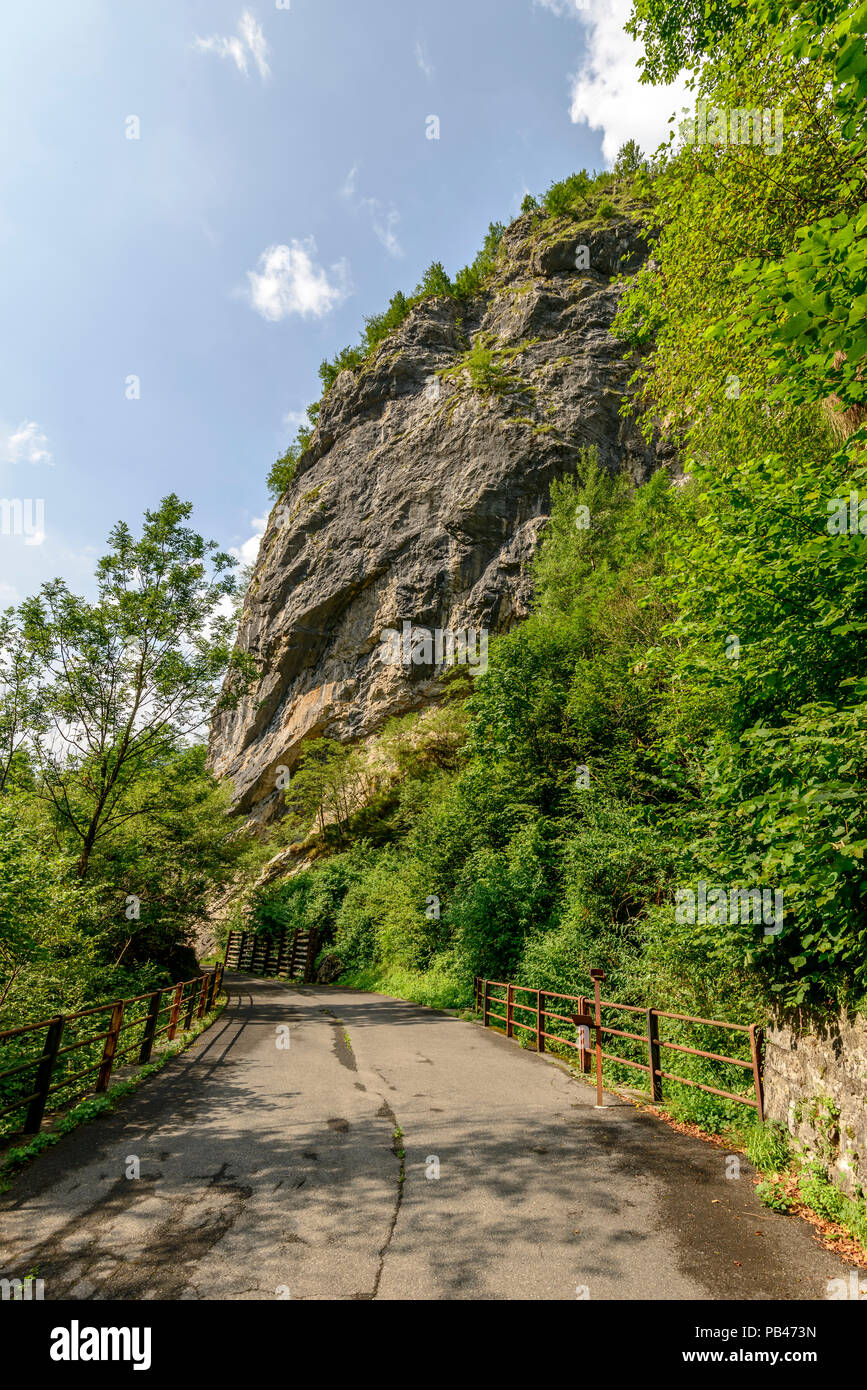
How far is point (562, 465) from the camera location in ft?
110

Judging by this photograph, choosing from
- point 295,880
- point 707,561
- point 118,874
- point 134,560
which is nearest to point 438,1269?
point 707,561

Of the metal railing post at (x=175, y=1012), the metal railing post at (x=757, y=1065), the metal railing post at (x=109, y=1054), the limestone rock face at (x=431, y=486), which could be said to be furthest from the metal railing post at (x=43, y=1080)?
the limestone rock face at (x=431, y=486)

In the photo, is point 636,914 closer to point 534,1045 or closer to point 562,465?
point 534,1045

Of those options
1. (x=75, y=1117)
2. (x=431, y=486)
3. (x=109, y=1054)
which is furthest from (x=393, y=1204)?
(x=431, y=486)

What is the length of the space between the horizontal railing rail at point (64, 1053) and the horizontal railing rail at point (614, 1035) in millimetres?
6081

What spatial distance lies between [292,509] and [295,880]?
2833cm

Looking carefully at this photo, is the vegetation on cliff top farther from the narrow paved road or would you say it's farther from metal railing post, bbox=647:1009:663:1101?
the narrow paved road

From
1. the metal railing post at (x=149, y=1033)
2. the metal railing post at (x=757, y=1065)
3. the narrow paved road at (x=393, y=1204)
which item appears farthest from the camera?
the metal railing post at (x=149, y=1033)

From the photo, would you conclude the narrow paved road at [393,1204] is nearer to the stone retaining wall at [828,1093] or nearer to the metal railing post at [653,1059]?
the metal railing post at [653,1059]

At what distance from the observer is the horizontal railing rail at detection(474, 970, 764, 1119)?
19.7ft

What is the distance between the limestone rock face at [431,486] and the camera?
110 ft

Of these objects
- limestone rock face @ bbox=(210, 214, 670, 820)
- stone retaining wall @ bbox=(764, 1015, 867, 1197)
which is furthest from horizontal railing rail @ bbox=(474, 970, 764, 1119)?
limestone rock face @ bbox=(210, 214, 670, 820)

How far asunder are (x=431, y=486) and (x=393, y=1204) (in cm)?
3584

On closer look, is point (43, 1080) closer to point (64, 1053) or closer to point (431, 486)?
point (64, 1053)
